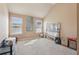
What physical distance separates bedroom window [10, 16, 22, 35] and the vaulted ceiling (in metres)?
0.13

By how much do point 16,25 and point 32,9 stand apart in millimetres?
398

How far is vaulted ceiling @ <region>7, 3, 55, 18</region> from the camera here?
5.09 ft

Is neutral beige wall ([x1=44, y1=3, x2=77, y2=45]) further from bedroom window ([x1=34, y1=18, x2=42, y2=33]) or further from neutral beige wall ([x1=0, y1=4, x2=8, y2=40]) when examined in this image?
neutral beige wall ([x1=0, y1=4, x2=8, y2=40])

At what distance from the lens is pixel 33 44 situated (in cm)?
173

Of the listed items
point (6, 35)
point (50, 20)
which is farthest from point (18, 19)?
point (50, 20)

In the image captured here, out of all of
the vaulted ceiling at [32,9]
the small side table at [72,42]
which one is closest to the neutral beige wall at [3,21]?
the vaulted ceiling at [32,9]

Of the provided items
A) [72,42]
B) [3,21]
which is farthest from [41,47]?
[3,21]

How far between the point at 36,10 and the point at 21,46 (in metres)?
0.71

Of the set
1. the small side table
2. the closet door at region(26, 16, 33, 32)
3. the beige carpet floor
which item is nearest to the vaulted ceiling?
the closet door at region(26, 16, 33, 32)

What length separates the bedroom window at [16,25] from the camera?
1.67 m

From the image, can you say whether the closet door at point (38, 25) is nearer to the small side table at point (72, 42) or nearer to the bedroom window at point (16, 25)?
the bedroom window at point (16, 25)

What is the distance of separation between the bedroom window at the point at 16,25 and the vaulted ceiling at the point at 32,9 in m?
0.13

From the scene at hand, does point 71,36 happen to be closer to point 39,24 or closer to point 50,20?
point 50,20

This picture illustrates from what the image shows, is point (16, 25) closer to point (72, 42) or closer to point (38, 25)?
point (38, 25)
